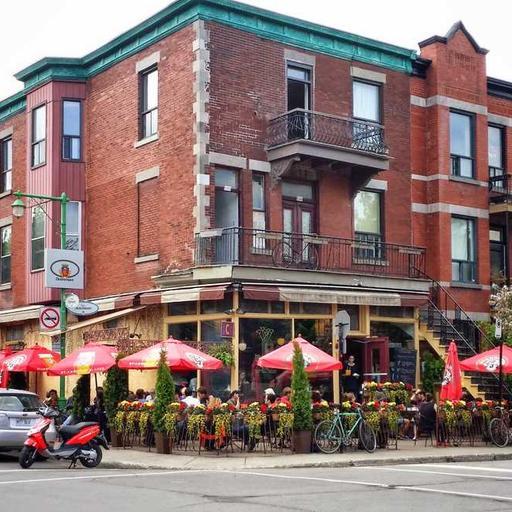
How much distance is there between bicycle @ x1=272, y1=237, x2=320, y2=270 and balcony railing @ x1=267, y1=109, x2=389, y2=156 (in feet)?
8.97

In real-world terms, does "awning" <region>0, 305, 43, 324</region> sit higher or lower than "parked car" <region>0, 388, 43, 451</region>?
higher

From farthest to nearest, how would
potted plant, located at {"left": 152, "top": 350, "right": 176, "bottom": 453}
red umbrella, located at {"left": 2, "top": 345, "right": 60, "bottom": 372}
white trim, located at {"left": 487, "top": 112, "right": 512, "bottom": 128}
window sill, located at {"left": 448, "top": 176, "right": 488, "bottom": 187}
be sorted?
white trim, located at {"left": 487, "top": 112, "right": 512, "bottom": 128} → window sill, located at {"left": 448, "top": 176, "right": 488, "bottom": 187} → red umbrella, located at {"left": 2, "top": 345, "right": 60, "bottom": 372} → potted plant, located at {"left": 152, "top": 350, "right": 176, "bottom": 453}

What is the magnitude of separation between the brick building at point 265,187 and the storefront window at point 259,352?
0.04 m

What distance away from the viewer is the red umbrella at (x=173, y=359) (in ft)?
71.8

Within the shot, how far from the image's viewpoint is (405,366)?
27.5 m

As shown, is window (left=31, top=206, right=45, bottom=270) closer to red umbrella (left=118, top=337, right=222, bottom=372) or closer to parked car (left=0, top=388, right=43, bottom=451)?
red umbrella (left=118, top=337, right=222, bottom=372)

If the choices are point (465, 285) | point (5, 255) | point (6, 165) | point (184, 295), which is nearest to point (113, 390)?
point (184, 295)

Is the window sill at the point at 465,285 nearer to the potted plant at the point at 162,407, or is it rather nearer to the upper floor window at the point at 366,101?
the upper floor window at the point at 366,101

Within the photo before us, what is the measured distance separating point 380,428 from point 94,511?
11.3 meters

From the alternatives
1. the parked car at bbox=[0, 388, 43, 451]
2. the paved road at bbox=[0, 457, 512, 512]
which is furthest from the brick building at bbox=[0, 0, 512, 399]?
the paved road at bbox=[0, 457, 512, 512]

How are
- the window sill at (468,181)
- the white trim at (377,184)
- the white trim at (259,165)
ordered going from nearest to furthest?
the white trim at (259,165) → the white trim at (377,184) → the window sill at (468,181)

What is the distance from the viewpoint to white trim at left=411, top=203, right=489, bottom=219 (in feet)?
97.1

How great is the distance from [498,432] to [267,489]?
10592 mm

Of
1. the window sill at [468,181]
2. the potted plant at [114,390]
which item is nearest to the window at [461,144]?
the window sill at [468,181]
